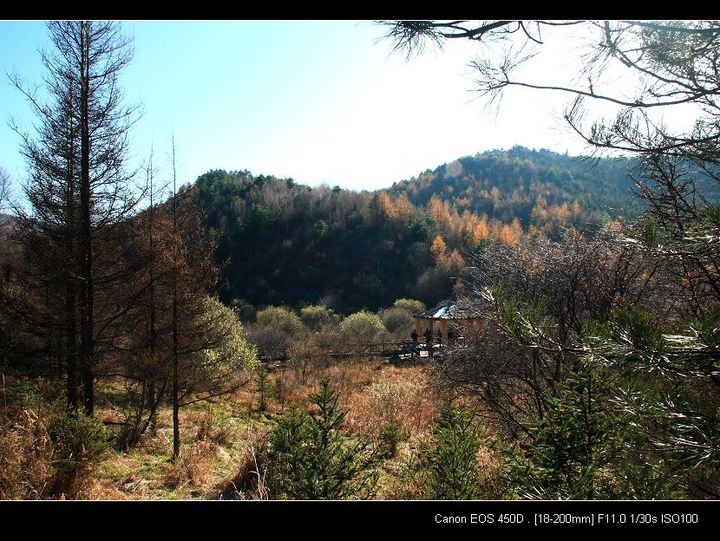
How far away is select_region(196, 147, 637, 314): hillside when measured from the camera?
5172 centimetres

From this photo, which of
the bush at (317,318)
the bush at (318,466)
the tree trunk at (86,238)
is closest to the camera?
the bush at (318,466)

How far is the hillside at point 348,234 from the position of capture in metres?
51.7

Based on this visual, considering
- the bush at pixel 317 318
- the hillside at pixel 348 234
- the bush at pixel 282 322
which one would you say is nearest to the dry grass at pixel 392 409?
the bush at pixel 282 322

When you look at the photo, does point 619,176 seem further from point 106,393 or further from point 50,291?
point 106,393

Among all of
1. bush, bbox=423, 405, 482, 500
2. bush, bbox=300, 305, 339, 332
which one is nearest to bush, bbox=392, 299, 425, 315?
bush, bbox=300, 305, 339, 332

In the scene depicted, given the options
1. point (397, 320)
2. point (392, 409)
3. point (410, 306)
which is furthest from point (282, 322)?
point (392, 409)

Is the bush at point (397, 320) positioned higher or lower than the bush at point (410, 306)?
lower

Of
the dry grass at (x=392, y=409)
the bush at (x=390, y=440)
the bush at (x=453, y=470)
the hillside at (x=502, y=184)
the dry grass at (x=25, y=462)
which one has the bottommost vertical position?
the dry grass at (x=392, y=409)

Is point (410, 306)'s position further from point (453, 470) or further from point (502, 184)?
point (502, 184)

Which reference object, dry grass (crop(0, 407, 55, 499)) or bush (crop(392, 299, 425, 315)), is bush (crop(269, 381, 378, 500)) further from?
bush (crop(392, 299, 425, 315))

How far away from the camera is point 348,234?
62.2m

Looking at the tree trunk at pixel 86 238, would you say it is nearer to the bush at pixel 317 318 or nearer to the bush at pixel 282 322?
the bush at pixel 282 322
